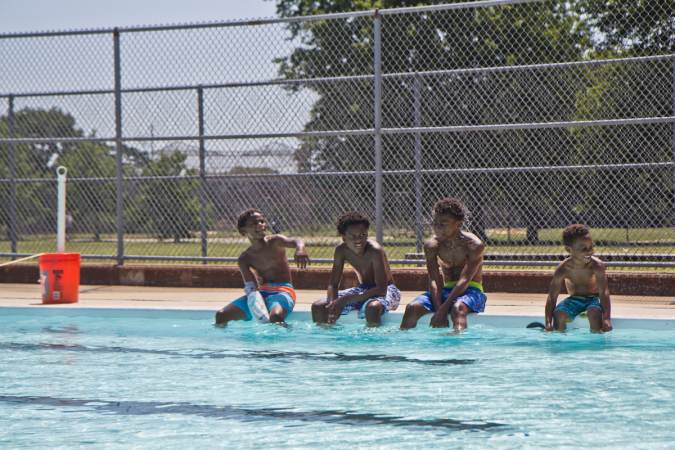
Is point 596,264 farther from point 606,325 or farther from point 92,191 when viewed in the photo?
point 92,191

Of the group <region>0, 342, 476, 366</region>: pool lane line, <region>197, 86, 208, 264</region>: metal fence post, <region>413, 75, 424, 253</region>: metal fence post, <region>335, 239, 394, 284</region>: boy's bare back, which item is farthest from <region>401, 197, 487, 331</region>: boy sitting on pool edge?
<region>197, 86, 208, 264</region>: metal fence post

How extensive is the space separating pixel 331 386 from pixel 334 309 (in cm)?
235

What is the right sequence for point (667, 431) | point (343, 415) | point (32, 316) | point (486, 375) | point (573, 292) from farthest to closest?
1. point (32, 316)
2. point (573, 292)
3. point (486, 375)
4. point (343, 415)
5. point (667, 431)

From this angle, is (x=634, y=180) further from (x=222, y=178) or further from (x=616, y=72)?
(x=222, y=178)

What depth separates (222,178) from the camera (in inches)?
480

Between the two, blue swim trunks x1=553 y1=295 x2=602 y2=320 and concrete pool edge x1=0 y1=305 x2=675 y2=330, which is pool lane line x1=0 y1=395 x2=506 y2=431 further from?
concrete pool edge x1=0 y1=305 x2=675 y2=330

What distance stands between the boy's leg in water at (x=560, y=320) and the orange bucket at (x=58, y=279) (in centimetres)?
515

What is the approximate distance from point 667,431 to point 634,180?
7082 millimetres

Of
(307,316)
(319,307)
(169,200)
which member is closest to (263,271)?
(307,316)

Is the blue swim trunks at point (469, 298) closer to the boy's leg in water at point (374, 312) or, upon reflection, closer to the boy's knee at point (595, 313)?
the boy's leg in water at point (374, 312)

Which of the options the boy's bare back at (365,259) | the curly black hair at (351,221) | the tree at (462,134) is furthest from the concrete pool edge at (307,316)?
the tree at (462,134)

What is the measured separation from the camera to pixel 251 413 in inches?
204

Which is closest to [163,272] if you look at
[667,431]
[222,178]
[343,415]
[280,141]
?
[222,178]

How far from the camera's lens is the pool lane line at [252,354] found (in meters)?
6.89
